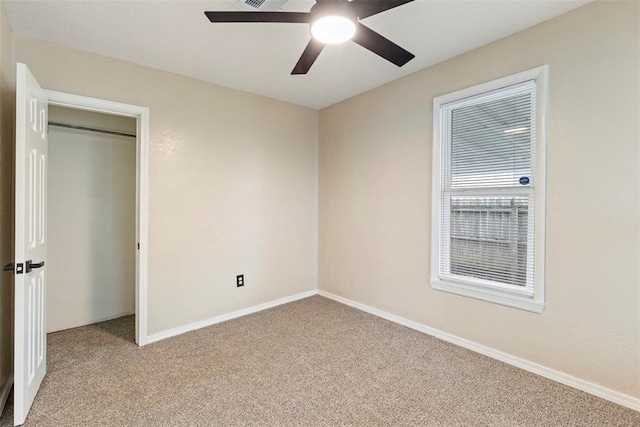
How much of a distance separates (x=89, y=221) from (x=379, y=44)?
131 inches

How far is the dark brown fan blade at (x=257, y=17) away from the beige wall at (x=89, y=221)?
248 centimetres

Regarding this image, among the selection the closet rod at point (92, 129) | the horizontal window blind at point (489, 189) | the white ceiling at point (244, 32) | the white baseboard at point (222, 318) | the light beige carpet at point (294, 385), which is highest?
the white ceiling at point (244, 32)

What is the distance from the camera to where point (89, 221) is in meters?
3.26

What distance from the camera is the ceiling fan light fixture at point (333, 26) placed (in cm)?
146

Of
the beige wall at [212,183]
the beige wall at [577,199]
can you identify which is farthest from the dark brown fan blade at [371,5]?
the beige wall at [212,183]

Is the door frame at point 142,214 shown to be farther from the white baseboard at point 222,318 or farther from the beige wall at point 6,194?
the beige wall at point 6,194

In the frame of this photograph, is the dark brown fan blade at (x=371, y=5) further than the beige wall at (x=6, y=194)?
No

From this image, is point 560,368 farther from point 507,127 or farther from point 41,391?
point 41,391

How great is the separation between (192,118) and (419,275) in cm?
270

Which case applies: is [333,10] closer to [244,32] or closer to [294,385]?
[244,32]

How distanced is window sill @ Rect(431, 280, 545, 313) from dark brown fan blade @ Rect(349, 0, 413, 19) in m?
2.15

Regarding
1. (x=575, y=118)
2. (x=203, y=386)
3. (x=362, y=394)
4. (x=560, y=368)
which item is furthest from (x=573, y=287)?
(x=203, y=386)

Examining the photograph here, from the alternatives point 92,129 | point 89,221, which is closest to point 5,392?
point 89,221

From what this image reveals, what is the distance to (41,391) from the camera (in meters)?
2.03
